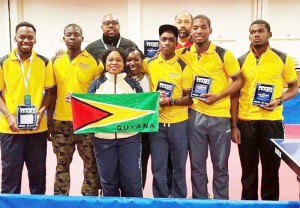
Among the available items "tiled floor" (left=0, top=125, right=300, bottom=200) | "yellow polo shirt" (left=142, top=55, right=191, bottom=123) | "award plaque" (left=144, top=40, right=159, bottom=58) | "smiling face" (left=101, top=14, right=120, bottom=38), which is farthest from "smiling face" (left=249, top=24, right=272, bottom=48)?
"tiled floor" (left=0, top=125, right=300, bottom=200)

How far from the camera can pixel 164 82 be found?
3168 millimetres

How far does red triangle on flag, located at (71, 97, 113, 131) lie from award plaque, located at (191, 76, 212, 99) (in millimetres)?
731

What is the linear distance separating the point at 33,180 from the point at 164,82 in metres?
1.42

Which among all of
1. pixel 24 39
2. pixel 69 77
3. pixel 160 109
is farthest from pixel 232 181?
pixel 24 39

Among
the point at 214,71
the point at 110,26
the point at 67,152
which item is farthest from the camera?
the point at 110,26

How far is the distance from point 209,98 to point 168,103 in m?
0.35

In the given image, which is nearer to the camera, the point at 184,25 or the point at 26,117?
the point at 26,117

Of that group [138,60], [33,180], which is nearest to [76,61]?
[138,60]

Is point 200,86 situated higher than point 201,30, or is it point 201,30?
point 201,30

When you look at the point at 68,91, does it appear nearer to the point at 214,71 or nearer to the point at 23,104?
the point at 23,104

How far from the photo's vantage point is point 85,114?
3057mm

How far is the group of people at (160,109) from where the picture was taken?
10.2 feet

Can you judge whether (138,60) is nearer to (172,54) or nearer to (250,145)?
(172,54)

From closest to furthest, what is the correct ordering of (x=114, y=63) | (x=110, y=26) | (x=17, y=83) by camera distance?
(x=114, y=63)
(x=17, y=83)
(x=110, y=26)
